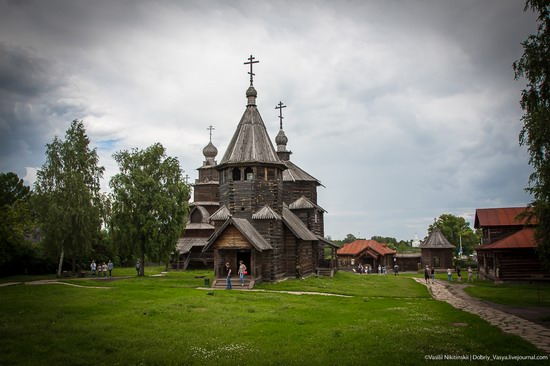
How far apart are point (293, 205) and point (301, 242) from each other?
8.46 m

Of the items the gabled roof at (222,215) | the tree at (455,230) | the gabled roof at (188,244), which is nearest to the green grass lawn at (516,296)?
the gabled roof at (222,215)

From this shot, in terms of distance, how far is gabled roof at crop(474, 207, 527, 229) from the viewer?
1615 inches

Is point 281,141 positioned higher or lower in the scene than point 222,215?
higher

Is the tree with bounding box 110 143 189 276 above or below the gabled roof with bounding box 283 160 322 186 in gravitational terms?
below

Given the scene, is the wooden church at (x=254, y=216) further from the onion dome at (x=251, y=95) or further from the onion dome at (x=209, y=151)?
the onion dome at (x=209, y=151)

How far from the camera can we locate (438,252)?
188ft

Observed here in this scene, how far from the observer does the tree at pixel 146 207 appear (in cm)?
3806

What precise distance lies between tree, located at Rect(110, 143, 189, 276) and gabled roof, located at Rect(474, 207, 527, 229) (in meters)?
31.1

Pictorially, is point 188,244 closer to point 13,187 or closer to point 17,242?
point 17,242

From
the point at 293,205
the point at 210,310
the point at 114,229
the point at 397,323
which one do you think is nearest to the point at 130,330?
the point at 210,310

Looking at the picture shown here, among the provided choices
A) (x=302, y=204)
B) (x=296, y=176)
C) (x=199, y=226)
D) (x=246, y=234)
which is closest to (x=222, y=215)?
(x=246, y=234)

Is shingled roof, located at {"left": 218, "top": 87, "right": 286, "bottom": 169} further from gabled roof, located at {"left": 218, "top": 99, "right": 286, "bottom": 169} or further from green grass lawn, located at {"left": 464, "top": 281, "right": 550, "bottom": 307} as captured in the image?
green grass lawn, located at {"left": 464, "top": 281, "right": 550, "bottom": 307}

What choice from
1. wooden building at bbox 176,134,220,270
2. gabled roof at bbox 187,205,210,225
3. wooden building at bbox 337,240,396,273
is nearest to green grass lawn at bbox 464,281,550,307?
wooden building at bbox 337,240,396,273

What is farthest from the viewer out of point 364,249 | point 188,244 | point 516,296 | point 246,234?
point 364,249
